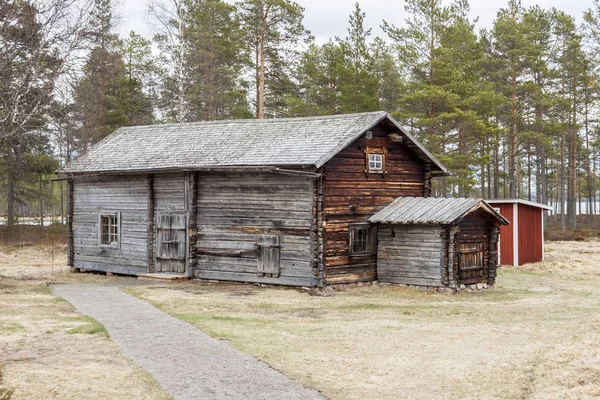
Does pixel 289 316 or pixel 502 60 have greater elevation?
pixel 502 60

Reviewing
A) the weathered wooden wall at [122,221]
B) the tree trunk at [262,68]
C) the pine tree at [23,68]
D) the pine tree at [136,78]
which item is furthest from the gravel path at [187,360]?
the pine tree at [136,78]

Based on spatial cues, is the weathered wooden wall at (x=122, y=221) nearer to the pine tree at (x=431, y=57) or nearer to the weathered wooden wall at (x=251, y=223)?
the weathered wooden wall at (x=251, y=223)

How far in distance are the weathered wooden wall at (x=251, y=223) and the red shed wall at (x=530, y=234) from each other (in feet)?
42.4

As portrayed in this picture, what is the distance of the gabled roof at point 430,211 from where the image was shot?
70.1 feet

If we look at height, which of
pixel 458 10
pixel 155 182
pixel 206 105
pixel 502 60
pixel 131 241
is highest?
pixel 458 10

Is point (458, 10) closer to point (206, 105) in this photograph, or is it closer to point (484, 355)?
point (206, 105)

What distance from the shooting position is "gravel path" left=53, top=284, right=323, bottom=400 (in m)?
9.45

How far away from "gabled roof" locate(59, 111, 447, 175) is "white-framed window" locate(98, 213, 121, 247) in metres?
1.99

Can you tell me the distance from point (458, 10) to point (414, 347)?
37.8 m

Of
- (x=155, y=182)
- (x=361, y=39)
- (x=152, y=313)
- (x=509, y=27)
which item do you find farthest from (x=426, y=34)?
(x=152, y=313)

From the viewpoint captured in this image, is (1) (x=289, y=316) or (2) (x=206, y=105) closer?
(1) (x=289, y=316)

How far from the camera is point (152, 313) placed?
1623 cm

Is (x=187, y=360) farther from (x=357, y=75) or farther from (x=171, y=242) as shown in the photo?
(x=357, y=75)

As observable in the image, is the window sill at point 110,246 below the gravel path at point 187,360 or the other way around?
the other way around
